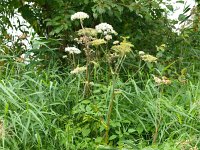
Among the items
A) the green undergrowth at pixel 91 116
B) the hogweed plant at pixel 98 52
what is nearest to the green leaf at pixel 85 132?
the green undergrowth at pixel 91 116

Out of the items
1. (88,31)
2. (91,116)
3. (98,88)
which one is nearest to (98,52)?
(98,88)

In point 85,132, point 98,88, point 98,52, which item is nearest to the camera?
point 85,132

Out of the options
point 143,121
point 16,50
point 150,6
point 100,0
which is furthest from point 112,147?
point 16,50

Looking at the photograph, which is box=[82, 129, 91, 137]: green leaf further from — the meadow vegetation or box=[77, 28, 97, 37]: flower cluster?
box=[77, 28, 97, 37]: flower cluster

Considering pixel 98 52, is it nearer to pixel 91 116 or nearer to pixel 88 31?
pixel 88 31

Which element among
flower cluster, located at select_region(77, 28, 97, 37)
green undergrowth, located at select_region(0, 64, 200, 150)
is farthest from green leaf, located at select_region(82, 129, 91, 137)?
flower cluster, located at select_region(77, 28, 97, 37)

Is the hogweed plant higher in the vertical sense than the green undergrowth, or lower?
higher

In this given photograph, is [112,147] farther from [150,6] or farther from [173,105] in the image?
[150,6]

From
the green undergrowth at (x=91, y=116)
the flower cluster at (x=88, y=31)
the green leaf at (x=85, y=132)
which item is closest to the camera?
the green undergrowth at (x=91, y=116)

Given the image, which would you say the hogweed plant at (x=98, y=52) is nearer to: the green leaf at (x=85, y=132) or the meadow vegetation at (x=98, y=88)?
the meadow vegetation at (x=98, y=88)

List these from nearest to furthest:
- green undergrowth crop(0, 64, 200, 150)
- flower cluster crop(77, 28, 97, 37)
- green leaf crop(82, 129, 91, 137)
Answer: green undergrowth crop(0, 64, 200, 150), green leaf crop(82, 129, 91, 137), flower cluster crop(77, 28, 97, 37)

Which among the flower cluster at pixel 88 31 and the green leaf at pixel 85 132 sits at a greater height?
the flower cluster at pixel 88 31

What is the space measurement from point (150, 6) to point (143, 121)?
1.28 metres

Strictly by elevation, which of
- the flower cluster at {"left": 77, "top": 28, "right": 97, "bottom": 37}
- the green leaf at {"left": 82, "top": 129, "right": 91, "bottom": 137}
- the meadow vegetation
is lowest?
the green leaf at {"left": 82, "top": 129, "right": 91, "bottom": 137}
